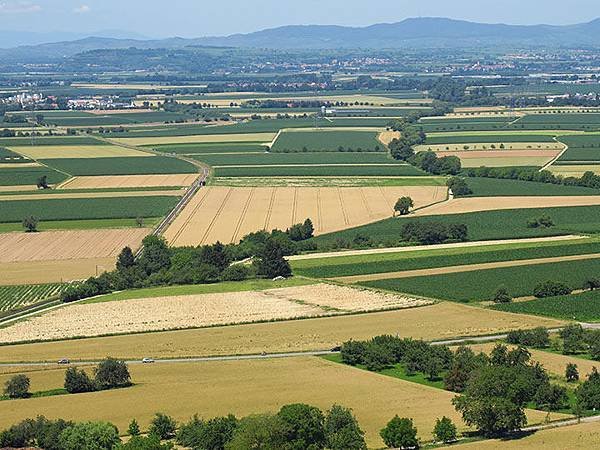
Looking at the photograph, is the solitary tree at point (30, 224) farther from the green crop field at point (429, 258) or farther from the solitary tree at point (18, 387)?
the solitary tree at point (18, 387)

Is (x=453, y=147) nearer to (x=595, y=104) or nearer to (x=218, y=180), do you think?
(x=218, y=180)

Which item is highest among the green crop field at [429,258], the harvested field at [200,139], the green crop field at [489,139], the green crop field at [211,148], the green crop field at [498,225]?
the green crop field at [429,258]

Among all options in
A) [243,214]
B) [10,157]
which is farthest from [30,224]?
[10,157]

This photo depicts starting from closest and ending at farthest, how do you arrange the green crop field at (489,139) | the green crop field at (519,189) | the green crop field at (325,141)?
1. the green crop field at (519,189)
2. the green crop field at (489,139)
3. the green crop field at (325,141)

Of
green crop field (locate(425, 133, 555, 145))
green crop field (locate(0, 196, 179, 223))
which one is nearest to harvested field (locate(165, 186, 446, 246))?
green crop field (locate(0, 196, 179, 223))

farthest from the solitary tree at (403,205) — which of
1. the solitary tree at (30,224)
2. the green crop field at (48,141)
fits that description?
the green crop field at (48,141)

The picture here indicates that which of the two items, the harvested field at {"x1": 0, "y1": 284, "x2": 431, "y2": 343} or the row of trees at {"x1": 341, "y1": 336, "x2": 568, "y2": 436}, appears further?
the harvested field at {"x1": 0, "y1": 284, "x2": 431, "y2": 343}

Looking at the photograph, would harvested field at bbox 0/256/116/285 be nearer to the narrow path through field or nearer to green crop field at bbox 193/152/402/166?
the narrow path through field
